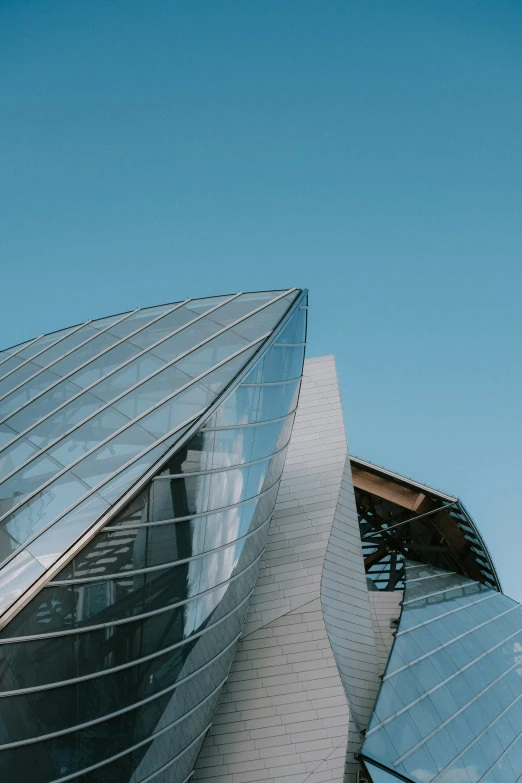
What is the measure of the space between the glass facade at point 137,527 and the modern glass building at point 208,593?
0.05 meters

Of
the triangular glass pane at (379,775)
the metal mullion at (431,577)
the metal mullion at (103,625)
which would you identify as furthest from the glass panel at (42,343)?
the metal mullion at (431,577)

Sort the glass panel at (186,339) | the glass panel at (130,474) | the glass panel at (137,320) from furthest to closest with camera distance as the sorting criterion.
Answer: the glass panel at (137,320), the glass panel at (186,339), the glass panel at (130,474)

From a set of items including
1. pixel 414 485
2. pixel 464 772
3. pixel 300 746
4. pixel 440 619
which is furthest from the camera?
pixel 414 485

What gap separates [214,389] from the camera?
59.0ft

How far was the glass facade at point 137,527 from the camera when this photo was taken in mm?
14023

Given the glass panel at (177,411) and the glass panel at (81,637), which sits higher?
the glass panel at (177,411)

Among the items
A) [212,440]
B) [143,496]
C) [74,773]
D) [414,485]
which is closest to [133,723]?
[74,773]

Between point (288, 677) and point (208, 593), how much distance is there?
513 centimetres

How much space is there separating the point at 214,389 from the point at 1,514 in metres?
5.25

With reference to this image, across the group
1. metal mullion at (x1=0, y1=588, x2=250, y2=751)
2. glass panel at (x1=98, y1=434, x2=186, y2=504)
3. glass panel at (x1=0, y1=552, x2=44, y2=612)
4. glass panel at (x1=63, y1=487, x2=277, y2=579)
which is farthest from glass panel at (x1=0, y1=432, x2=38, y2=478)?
metal mullion at (x1=0, y1=588, x2=250, y2=751)

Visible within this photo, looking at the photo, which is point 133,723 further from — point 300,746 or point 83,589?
point 300,746

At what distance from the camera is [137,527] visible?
50.0 feet

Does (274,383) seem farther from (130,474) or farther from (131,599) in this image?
(131,599)

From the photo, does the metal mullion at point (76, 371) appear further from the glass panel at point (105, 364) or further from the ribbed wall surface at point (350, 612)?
the ribbed wall surface at point (350, 612)
